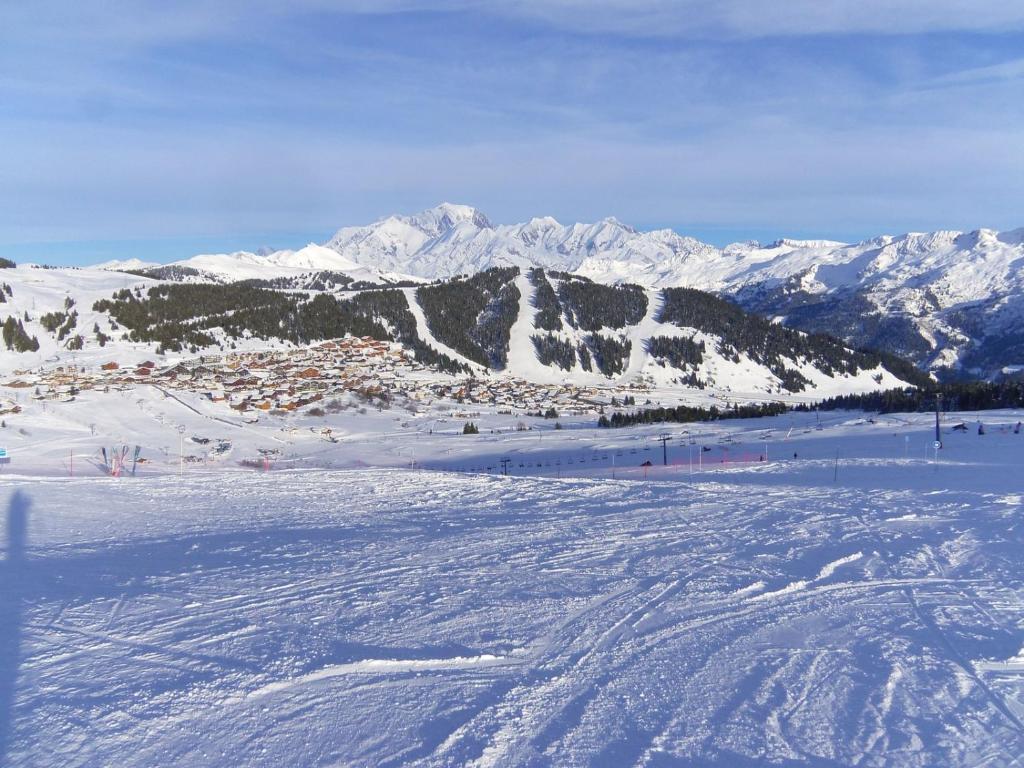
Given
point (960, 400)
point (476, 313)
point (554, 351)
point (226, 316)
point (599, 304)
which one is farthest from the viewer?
point (599, 304)

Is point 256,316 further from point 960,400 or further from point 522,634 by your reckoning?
point 522,634

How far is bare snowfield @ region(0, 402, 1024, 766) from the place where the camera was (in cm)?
691

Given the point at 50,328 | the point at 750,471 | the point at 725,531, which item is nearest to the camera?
the point at 725,531

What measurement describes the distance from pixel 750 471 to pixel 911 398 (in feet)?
159

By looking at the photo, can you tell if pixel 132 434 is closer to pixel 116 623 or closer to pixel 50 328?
pixel 116 623

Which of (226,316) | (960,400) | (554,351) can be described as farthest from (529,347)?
(960,400)

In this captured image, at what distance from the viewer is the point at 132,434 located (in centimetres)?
5431

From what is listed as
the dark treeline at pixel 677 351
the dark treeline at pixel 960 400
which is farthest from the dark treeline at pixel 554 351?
the dark treeline at pixel 960 400

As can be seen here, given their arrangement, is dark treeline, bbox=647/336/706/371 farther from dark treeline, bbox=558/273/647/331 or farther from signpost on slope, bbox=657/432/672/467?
signpost on slope, bbox=657/432/672/467

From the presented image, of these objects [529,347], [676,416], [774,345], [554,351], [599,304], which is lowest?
[676,416]

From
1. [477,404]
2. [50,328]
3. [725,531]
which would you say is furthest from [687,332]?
[725,531]

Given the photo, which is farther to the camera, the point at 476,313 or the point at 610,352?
the point at 476,313

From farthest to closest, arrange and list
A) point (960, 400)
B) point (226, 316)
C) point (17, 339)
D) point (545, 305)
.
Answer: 1. point (545, 305)
2. point (226, 316)
3. point (17, 339)
4. point (960, 400)

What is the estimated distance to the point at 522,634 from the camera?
9648 mm
